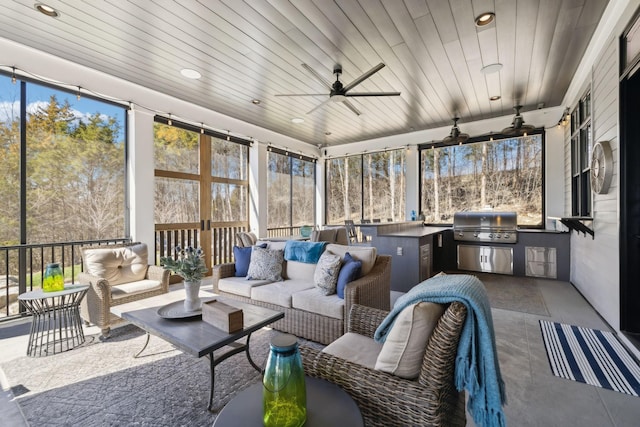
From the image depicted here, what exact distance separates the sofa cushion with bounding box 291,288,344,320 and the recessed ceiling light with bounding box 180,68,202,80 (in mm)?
3216

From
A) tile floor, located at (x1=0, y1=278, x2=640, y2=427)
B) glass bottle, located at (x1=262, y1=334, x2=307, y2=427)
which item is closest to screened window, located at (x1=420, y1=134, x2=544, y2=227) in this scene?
tile floor, located at (x1=0, y1=278, x2=640, y2=427)

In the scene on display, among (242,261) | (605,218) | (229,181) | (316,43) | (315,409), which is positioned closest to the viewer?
(315,409)

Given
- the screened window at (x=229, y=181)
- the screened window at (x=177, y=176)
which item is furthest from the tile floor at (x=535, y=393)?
the screened window at (x=229, y=181)

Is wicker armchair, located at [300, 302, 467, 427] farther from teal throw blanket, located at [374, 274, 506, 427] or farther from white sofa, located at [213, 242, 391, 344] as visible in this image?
white sofa, located at [213, 242, 391, 344]

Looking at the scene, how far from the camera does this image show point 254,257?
11.3ft

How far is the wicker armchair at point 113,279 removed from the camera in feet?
9.27

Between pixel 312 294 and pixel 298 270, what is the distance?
68cm

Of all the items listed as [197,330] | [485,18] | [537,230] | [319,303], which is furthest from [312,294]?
[537,230]

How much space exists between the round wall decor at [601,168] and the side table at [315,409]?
344 centimetres

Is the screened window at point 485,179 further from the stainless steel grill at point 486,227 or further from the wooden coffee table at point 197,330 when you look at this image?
the wooden coffee table at point 197,330

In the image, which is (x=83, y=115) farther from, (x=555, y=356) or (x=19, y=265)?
(x=555, y=356)

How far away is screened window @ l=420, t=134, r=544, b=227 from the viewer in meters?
5.52

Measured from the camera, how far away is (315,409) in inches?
39.1

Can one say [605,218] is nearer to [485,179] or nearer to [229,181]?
[485,179]
